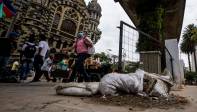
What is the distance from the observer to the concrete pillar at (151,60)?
306 inches

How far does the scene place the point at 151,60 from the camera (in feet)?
25.9

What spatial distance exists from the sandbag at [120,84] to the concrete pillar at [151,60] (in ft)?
10.8

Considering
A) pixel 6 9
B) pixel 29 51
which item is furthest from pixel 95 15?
pixel 29 51

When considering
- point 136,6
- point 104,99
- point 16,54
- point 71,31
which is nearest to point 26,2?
point 16,54

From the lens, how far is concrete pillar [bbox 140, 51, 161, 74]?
25.5ft

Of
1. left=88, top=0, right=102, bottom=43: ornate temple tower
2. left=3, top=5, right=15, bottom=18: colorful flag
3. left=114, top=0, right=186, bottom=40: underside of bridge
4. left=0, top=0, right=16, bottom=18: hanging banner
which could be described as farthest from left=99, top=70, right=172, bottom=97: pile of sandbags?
left=88, top=0, right=102, bottom=43: ornate temple tower

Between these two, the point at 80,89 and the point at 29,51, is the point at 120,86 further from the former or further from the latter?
the point at 29,51

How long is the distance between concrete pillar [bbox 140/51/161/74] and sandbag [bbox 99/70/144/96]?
3.30m

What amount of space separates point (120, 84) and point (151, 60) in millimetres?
3699

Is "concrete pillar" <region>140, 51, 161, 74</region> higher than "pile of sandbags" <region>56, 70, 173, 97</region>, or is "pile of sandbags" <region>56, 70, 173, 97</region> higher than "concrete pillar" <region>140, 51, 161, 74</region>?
"concrete pillar" <region>140, 51, 161, 74</region>

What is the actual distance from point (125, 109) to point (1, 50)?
5.59 meters

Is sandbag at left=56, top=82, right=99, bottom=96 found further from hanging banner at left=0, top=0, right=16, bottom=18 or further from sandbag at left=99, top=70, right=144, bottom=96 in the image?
hanging banner at left=0, top=0, right=16, bottom=18

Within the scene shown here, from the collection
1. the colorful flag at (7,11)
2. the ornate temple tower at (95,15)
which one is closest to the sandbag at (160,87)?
the colorful flag at (7,11)

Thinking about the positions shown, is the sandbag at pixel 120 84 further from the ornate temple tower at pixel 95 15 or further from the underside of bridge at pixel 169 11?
the ornate temple tower at pixel 95 15
